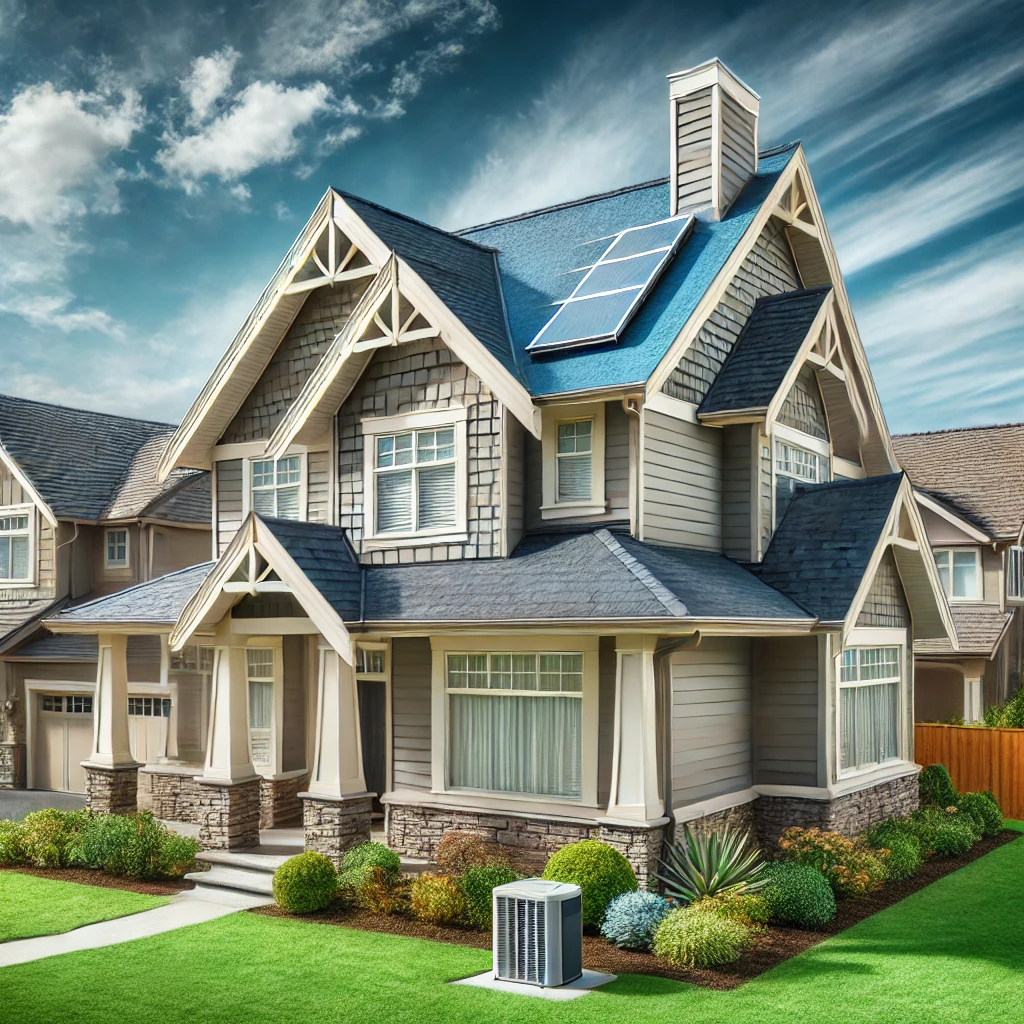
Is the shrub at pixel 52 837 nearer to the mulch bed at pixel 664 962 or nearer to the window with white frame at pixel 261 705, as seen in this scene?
the window with white frame at pixel 261 705

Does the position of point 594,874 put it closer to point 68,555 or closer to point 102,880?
point 102,880

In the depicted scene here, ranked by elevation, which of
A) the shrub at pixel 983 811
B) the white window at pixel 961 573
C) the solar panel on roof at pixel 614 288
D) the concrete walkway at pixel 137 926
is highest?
the solar panel on roof at pixel 614 288

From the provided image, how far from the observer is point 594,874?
458 inches

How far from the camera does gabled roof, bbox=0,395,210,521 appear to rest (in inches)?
1027

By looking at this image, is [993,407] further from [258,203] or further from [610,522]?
[610,522]

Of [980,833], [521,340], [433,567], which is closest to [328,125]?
[521,340]

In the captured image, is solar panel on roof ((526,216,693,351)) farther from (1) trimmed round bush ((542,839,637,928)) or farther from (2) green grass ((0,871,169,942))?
(2) green grass ((0,871,169,942))

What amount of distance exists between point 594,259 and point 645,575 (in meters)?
6.52

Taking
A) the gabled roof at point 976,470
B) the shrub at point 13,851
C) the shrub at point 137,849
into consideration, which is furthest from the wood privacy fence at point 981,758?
the shrub at point 13,851

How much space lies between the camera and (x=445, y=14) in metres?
22.7

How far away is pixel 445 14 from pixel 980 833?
18412mm

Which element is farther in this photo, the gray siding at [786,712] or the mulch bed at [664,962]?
the gray siding at [786,712]

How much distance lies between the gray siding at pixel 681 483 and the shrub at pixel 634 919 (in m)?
4.64

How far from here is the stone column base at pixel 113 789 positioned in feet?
54.6
